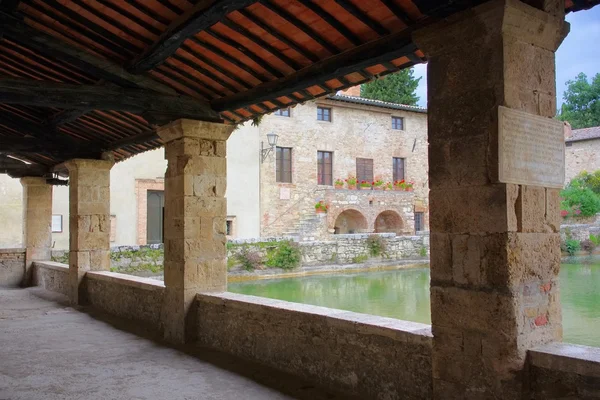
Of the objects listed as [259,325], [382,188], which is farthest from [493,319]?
[382,188]

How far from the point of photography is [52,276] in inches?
368

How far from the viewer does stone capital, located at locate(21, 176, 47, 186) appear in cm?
995

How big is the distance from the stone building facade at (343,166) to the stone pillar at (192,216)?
1193 centimetres

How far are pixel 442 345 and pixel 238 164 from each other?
Result: 577 inches

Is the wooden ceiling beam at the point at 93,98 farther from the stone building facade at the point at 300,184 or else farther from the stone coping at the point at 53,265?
the stone building facade at the point at 300,184

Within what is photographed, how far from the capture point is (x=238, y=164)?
667 inches

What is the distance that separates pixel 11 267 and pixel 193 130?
23.8 feet

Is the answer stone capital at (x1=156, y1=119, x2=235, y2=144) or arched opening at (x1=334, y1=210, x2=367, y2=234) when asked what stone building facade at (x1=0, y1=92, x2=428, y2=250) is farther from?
stone capital at (x1=156, y1=119, x2=235, y2=144)

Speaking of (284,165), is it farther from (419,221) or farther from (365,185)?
(419,221)

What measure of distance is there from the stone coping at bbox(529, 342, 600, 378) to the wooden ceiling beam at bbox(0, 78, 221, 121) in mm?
3507

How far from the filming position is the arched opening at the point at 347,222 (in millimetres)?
19625

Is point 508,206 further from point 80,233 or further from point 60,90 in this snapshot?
point 80,233

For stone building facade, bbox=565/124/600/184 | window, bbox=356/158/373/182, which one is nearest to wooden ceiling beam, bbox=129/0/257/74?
window, bbox=356/158/373/182

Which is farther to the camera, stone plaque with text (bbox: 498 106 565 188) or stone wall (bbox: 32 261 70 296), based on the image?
stone wall (bbox: 32 261 70 296)
